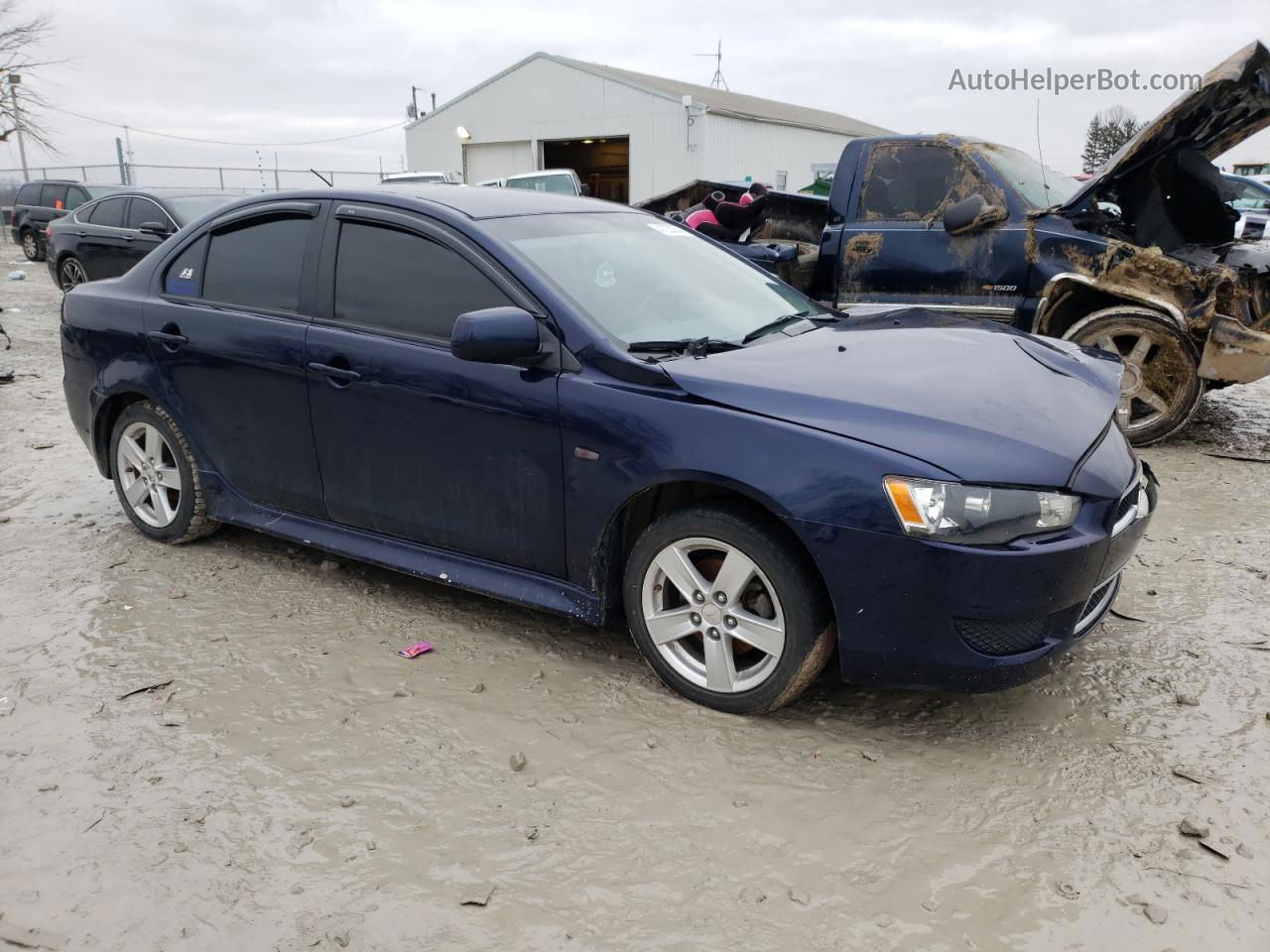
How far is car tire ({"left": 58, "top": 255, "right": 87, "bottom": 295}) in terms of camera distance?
12969mm

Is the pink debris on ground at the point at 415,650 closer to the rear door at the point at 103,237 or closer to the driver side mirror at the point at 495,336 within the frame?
the driver side mirror at the point at 495,336

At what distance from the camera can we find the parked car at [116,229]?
457 inches

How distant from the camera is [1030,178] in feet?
23.5

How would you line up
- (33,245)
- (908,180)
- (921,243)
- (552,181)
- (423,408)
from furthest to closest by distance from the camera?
(33,245), (552,181), (908,180), (921,243), (423,408)

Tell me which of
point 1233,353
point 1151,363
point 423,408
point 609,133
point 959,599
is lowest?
point 959,599

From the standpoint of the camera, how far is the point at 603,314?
344 cm

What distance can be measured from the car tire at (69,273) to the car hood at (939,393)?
1239cm

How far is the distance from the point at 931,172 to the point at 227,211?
4.79 m

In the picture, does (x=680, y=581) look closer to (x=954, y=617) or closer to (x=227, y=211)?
(x=954, y=617)

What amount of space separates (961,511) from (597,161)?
3097 cm

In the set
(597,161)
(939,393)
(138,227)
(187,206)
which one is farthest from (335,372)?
(597,161)

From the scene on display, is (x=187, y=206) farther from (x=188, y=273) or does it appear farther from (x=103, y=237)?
(x=188, y=273)

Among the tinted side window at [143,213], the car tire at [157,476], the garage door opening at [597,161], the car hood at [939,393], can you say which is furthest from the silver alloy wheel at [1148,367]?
the garage door opening at [597,161]

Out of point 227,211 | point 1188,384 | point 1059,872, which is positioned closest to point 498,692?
point 1059,872
